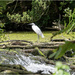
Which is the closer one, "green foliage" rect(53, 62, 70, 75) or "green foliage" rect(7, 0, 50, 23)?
"green foliage" rect(53, 62, 70, 75)

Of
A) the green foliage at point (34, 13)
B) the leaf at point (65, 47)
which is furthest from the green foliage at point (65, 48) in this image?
the green foliage at point (34, 13)

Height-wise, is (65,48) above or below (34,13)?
below

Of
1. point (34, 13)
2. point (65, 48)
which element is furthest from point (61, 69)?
point (34, 13)

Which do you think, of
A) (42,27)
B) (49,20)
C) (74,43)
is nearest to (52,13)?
(49,20)

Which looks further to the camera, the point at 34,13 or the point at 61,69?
the point at 34,13

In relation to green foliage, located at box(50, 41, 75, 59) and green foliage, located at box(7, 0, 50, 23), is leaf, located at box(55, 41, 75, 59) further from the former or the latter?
green foliage, located at box(7, 0, 50, 23)

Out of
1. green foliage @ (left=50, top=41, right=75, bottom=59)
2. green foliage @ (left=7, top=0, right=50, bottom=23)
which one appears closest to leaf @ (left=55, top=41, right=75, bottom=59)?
green foliage @ (left=50, top=41, right=75, bottom=59)

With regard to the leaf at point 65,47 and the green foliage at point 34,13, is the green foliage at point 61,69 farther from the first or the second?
the green foliage at point 34,13

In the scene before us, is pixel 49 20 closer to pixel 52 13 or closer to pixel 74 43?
pixel 52 13

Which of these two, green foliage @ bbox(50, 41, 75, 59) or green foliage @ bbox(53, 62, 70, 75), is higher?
green foliage @ bbox(50, 41, 75, 59)

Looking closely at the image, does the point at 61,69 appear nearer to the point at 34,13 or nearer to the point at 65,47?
the point at 65,47

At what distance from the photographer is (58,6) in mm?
7816

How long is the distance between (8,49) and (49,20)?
20.0 feet

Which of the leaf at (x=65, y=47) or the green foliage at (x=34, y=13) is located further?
the green foliage at (x=34, y=13)
